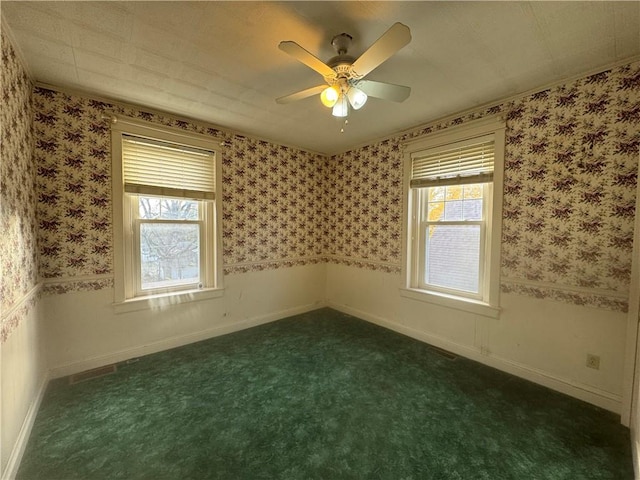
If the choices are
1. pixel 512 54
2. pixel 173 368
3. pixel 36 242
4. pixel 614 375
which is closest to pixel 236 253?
pixel 173 368

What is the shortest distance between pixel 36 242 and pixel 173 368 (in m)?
1.50

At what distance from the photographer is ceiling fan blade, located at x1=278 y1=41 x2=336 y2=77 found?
1.34 meters

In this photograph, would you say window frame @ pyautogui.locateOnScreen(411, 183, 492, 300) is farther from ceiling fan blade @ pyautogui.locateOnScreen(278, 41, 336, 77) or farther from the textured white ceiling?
ceiling fan blade @ pyautogui.locateOnScreen(278, 41, 336, 77)

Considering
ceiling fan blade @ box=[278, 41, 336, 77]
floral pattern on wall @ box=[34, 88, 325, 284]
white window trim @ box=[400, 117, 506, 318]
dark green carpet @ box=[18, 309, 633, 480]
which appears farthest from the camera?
white window trim @ box=[400, 117, 506, 318]

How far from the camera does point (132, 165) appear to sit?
265cm

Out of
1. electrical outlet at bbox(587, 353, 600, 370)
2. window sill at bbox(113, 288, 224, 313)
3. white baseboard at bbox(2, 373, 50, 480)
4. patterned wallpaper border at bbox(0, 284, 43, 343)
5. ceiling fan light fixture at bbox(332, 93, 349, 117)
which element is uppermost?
ceiling fan light fixture at bbox(332, 93, 349, 117)

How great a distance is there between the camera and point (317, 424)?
5.86ft

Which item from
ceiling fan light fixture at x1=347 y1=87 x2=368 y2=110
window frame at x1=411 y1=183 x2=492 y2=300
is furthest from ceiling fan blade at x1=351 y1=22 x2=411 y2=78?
window frame at x1=411 y1=183 x2=492 y2=300

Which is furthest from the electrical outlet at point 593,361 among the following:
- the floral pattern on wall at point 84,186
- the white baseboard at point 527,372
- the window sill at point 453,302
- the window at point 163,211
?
the window at point 163,211

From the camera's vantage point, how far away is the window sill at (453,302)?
8.30 ft

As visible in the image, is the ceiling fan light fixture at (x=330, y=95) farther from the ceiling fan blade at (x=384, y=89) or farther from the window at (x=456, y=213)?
the window at (x=456, y=213)

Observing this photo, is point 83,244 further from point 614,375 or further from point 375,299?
point 614,375

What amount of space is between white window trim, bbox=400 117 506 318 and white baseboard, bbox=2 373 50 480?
3.22 metres

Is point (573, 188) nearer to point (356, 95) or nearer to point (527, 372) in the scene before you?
point (527, 372)
